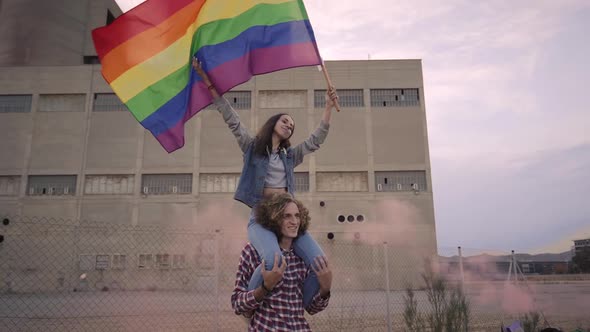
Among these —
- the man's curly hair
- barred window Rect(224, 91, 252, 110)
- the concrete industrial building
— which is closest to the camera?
the man's curly hair

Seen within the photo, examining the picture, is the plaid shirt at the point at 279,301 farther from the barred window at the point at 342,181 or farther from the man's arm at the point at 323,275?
the barred window at the point at 342,181

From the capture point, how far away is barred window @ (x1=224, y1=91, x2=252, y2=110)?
98.0 feet

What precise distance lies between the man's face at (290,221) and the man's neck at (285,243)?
39 millimetres

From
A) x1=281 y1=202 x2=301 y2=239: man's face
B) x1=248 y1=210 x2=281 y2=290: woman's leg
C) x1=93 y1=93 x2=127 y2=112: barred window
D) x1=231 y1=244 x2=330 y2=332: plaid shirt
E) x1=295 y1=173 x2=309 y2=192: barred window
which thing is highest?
x1=93 y1=93 x2=127 y2=112: barred window

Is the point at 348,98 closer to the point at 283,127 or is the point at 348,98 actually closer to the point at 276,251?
the point at 283,127

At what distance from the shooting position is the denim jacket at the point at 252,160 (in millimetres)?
3193

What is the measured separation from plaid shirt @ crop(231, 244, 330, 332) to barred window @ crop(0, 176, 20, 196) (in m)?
31.5

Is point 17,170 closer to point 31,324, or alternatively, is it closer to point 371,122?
point 31,324

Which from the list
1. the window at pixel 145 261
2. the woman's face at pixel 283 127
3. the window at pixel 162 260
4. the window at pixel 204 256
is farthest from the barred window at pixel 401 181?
the woman's face at pixel 283 127

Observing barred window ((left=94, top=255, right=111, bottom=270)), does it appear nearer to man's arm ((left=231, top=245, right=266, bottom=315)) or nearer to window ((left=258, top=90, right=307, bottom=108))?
window ((left=258, top=90, right=307, bottom=108))

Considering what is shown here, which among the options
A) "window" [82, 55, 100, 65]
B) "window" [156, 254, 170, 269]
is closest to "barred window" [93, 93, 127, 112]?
"window" [82, 55, 100, 65]

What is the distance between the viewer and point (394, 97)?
99.3ft

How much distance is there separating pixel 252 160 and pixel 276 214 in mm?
833

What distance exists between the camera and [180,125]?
153 inches
